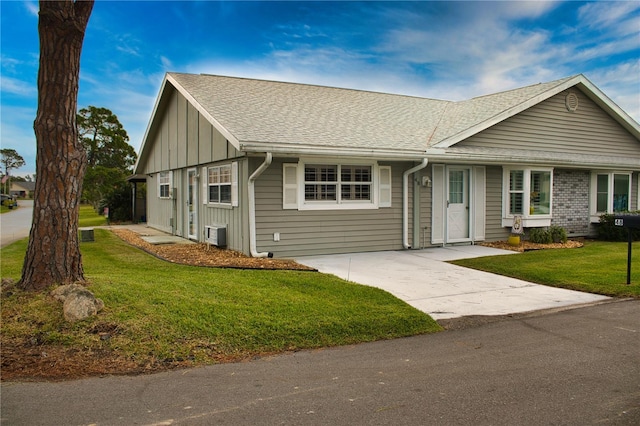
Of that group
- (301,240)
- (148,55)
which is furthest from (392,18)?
(148,55)

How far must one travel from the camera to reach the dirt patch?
375 inches

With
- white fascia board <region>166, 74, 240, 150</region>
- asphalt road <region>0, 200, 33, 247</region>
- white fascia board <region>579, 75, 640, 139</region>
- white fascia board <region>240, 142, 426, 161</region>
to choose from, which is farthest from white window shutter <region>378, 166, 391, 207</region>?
asphalt road <region>0, 200, 33, 247</region>

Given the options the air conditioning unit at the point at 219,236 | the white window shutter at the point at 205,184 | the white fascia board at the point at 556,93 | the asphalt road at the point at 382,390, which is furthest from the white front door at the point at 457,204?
the asphalt road at the point at 382,390

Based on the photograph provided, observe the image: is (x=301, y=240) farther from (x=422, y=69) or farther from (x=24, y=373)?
(x=422, y=69)

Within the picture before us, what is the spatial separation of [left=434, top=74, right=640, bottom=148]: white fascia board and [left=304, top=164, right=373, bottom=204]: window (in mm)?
2218

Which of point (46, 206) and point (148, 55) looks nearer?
point (46, 206)

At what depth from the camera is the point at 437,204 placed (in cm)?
1317

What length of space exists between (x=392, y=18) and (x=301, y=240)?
23.7 ft

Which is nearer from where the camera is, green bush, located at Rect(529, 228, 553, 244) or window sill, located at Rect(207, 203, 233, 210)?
window sill, located at Rect(207, 203, 233, 210)

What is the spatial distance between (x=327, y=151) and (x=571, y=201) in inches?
378

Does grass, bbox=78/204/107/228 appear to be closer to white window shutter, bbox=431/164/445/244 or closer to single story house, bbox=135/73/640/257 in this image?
single story house, bbox=135/73/640/257

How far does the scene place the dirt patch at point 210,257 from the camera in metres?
9.52

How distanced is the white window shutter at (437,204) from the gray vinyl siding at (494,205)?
1647 mm

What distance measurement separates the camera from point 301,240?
1134 cm
